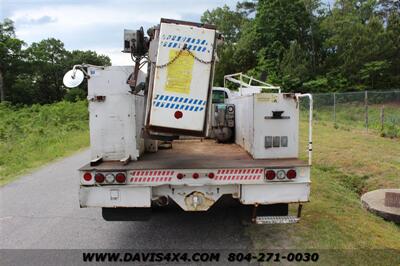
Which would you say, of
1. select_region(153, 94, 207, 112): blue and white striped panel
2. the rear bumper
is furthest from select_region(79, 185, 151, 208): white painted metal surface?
select_region(153, 94, 207, 112): blue and white striped panel

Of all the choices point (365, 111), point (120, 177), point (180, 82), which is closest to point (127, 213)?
point (120, 177)

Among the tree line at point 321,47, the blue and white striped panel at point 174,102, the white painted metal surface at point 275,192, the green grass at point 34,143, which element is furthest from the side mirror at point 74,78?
the tree line at point 321,47

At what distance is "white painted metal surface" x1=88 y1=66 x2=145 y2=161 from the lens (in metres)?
4.63

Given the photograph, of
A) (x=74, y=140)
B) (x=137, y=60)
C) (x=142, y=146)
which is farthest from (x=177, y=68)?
(x=74, y=140)

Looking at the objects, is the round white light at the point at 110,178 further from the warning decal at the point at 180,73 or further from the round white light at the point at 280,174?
the round white light at the point at 280,174

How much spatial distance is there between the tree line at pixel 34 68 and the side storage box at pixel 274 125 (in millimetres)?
45675

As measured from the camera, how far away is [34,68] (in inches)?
2448

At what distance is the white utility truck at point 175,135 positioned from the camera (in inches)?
166

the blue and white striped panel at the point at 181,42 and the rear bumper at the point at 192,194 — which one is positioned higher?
the blue and white striped panel at the point at 181,42

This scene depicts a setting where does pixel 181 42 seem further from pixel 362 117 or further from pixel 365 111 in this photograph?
pixel 362 117

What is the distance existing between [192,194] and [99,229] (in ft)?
6.41

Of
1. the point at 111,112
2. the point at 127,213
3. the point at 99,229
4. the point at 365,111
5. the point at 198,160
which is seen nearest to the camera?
the point at 127,213

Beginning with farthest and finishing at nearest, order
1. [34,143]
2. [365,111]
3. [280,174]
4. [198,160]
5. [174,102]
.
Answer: [365,111], [34,143], [198,160], [280,174], [174,102]

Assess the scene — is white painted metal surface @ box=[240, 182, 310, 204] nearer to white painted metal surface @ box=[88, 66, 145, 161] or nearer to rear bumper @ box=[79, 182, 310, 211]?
rear bumper @ box=[79, 182, 310, 211]
